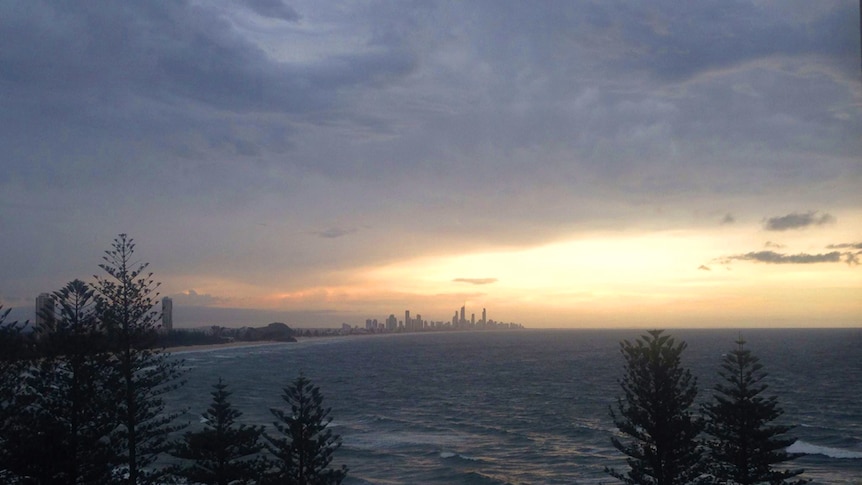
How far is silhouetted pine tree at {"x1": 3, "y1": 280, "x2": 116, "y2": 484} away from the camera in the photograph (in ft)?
48.2

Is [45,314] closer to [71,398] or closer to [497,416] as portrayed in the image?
[71,398]

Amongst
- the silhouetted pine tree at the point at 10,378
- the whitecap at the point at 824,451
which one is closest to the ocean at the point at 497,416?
the whitecap at the point at 824,451

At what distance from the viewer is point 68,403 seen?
17031mm

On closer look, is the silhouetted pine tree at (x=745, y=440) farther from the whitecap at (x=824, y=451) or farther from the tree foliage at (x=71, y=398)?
the whitecap at (x=824, y=451)

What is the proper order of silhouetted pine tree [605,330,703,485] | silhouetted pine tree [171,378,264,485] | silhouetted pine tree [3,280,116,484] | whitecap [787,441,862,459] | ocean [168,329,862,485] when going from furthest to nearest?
1. whitecap [787,441,862,459]
2. ocean [168,329,862,485]
3. silhouetted pine tree [605,330,703,485]
4. silhouetted pine tree [171,378,264,485]
5. silhouetted pine tree [3,280,116,484]

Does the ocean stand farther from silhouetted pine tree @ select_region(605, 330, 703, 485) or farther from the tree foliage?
the tree foliage

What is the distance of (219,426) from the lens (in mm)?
18281

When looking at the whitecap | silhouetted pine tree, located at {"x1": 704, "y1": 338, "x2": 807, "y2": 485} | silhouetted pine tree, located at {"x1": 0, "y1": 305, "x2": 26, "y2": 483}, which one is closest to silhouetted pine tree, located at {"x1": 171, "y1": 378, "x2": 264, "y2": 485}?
silhouetted pine tree, located at {"x1": 0, "y1": 305, "x2": 26, "y2": 483}

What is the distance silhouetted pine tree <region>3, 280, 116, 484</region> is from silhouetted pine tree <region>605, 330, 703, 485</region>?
1376 cm

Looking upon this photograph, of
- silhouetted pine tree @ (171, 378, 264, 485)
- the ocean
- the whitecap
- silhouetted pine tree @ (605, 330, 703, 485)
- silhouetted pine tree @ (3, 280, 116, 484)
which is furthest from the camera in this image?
the whitecap

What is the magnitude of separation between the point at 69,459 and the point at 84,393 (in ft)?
8.06

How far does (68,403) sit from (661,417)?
51.9 feet

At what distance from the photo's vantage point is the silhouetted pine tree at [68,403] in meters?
14.7

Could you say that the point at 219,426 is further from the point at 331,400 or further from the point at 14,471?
the point at 331,400
